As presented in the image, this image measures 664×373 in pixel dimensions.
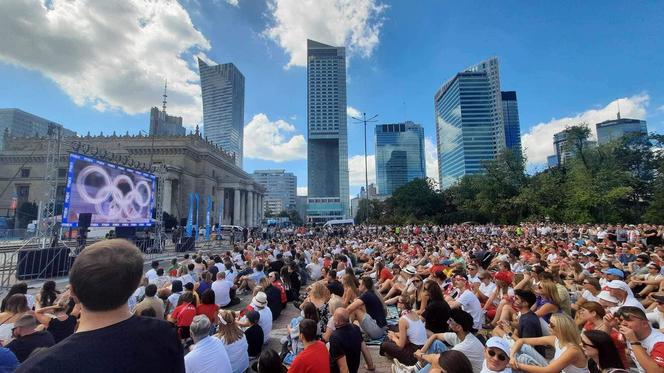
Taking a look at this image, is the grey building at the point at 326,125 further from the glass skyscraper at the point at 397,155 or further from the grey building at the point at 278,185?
the grey building at the point at 278,185

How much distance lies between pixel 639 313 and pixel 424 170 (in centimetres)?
13812

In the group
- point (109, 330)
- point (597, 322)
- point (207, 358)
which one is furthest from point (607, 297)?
point (109, 330)

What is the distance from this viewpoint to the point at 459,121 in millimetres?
109625

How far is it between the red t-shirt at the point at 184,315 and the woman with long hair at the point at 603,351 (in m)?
5.99

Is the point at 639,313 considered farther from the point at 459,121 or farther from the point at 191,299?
the point at 459,121

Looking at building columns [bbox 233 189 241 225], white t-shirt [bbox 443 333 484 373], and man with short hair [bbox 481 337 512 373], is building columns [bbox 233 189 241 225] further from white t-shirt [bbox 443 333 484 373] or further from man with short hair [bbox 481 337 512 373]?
man with short hair [bbox 481 337 512 373]

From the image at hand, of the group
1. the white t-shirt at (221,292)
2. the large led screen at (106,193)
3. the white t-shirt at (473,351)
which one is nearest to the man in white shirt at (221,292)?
the white t-shirt at (221,292)

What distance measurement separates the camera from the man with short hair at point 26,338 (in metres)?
3.41

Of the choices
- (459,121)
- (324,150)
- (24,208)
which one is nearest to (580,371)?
(24,208)

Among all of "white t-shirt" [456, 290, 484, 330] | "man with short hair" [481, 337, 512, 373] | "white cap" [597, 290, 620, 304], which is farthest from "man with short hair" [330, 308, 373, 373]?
"white cap" [597, 290, 620, 304]

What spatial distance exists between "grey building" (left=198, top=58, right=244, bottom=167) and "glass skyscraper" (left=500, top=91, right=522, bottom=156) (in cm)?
12743

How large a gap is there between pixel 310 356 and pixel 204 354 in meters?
1.28

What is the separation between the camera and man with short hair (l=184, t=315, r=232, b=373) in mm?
3479

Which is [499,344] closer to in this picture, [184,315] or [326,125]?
[184,315]
